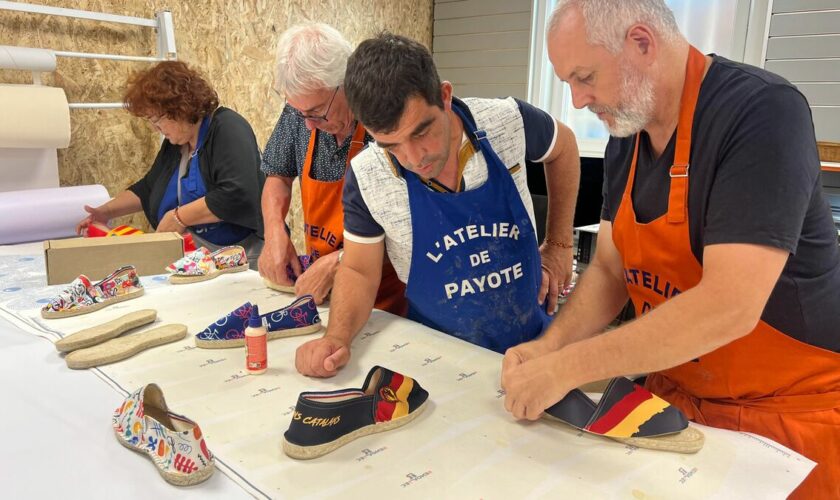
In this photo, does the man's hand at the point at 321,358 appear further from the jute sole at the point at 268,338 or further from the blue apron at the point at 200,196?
the blue apron at the point at 200,196

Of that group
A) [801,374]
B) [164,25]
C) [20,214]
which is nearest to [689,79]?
[801,374]

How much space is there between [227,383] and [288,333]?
0.28 meters

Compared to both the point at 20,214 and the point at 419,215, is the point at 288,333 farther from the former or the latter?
the point at 20,214

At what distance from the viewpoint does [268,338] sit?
56.5 inches

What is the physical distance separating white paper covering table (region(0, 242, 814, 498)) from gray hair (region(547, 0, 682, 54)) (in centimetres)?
66

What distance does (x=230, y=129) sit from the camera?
8.34ft

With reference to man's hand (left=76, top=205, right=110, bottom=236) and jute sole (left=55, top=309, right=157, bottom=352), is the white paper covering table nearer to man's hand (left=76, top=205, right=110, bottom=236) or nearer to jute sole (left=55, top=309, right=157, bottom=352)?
jute sole (left=55, top=309, right=157, bottom=352)

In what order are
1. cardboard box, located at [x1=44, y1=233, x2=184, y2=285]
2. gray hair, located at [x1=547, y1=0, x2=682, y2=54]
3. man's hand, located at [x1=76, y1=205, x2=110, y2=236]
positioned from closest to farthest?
gray hair, located at [x1=547, y1=0, x2=682, y2=54], cardboard box, located at [x1=44, y1=233, x2=184, y2=285], man's hand, located at [x1=76, y1=205, x2=110, y2=236]

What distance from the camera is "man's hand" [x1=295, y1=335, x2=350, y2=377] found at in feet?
4.07

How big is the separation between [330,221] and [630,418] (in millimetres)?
1207

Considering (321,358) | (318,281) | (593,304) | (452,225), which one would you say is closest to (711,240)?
(593,304)

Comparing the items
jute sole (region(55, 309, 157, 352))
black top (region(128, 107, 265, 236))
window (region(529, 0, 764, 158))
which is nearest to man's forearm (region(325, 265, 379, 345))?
jute sole (region(55, 309, 157, 352))

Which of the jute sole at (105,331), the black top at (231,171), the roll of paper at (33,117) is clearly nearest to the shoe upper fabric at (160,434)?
the jute sole at (105,331)

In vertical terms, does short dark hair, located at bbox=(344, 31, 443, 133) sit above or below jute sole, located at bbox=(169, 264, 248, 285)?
above
